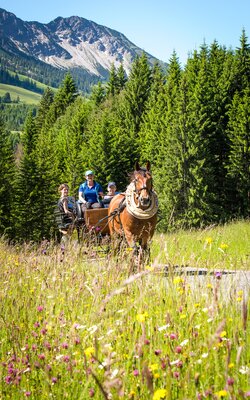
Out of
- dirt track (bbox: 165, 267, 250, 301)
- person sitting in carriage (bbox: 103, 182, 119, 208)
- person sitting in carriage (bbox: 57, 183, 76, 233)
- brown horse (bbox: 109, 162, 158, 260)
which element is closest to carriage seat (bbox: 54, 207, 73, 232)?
person sitting in carriage (bbox: 57, 183, 76, 233)

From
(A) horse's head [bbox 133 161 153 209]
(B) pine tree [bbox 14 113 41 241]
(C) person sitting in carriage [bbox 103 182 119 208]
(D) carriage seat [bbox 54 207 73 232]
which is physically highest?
(A) horse's head [bbox 133 161 153 209]

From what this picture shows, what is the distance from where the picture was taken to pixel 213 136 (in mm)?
41344

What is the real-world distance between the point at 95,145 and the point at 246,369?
145ft

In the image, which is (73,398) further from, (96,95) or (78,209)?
(96,95)

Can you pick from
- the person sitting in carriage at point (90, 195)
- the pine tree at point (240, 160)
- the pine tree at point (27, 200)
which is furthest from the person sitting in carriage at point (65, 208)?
the pine tree at point (27, 200)

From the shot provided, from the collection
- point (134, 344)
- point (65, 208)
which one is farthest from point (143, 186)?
point (134, 344)

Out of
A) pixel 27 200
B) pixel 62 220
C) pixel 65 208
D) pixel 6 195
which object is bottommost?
pixel 27 200

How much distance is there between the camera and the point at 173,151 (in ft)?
A: 121

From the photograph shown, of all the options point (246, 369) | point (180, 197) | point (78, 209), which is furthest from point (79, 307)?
point (180, 197)

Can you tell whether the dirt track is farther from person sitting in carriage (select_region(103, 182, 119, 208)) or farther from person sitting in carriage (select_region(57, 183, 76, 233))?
person sitting in carriage (select_region(103, 182, 119, 208))

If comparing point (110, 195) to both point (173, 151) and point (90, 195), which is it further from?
point (173, 151)

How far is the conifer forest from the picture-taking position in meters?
35.8

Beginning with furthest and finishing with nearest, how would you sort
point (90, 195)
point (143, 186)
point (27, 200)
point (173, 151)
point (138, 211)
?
point (27, 200) < point (173, 151) < point (90, 195) < point (138, 211) < point (143, 186)

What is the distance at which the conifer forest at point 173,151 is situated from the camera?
35.8 m
